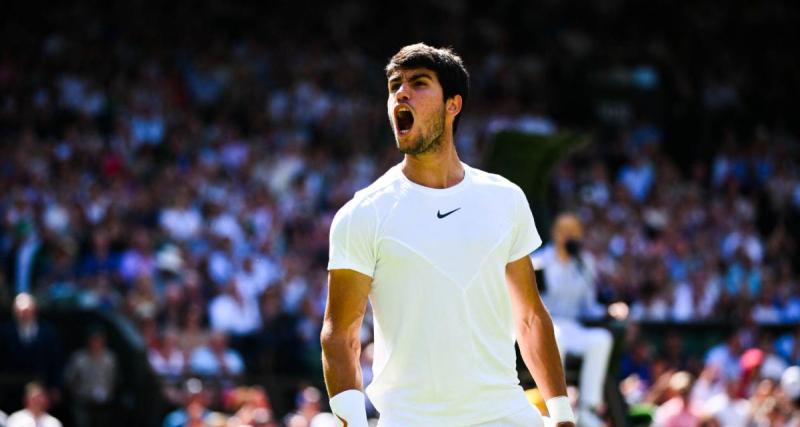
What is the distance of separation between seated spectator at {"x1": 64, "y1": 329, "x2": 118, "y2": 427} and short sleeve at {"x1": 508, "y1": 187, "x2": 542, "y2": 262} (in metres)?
A: 7.50

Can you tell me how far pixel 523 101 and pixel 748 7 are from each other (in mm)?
6491

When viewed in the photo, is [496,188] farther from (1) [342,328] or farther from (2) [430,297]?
(1) [342,328]

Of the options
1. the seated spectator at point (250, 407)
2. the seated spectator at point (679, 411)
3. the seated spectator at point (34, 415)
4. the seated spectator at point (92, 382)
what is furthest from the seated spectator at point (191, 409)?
the seated spectator at point (679, 411)

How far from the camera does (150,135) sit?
53.7 feet

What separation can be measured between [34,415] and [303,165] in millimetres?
6784

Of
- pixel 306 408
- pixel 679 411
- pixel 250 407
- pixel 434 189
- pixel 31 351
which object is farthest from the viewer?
pixel 679 411

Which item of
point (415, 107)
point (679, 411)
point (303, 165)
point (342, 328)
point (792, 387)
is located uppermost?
point (415, 107)

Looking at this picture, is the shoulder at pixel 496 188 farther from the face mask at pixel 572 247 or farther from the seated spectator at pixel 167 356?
the seated spectator at pixel 167 356

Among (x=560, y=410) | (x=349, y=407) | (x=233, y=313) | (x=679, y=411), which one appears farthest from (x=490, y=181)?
(x=233, y=313)

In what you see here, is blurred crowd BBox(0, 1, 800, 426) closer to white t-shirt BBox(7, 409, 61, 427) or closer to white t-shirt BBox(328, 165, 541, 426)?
white t-shirt BBox(7, 409, 61, 427)

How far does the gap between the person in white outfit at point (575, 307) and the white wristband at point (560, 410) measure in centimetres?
487

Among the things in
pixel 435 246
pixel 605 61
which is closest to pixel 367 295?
pixel 435 246

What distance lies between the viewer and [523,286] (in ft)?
14.7

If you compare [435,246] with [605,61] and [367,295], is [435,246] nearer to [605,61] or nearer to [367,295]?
[367,295]
